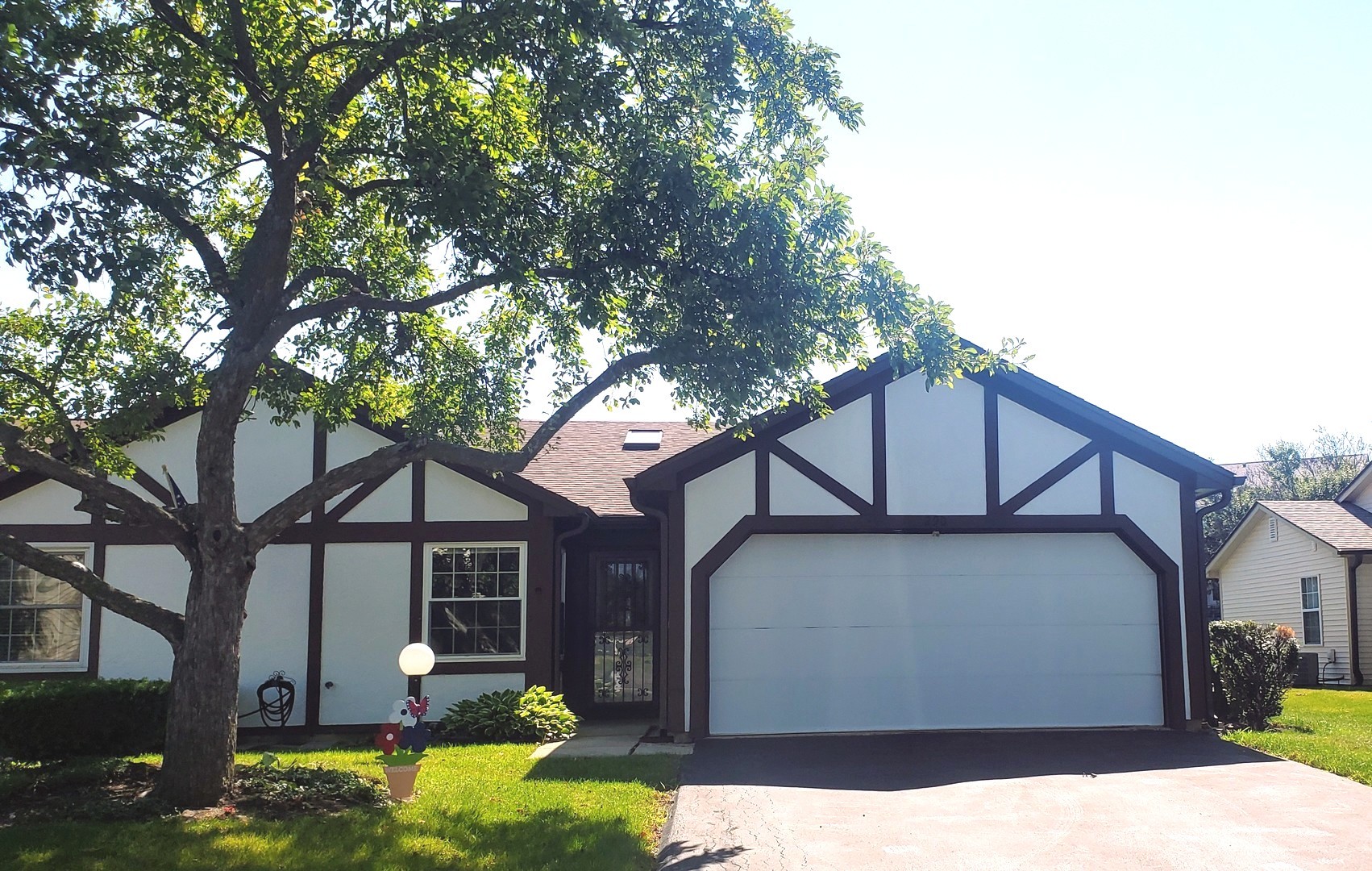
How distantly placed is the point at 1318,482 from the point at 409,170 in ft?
142

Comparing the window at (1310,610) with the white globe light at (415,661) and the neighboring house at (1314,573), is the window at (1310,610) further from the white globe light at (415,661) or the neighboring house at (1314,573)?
the white globe light at (415,661)

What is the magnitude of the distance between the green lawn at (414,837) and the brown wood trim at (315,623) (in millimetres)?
5074

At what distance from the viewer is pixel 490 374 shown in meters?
12.3

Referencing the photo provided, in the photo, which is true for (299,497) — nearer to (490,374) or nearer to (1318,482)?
(490,374)

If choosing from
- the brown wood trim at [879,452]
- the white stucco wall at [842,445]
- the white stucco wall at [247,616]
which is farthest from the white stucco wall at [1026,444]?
the white stucco wall at [247,616]

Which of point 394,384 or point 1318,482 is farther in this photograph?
point 1318,482

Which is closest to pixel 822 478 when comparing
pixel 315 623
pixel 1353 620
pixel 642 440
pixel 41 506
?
pixel 642 440

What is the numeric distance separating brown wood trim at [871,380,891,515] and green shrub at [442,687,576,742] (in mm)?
4683

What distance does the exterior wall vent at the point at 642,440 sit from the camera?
18.7m

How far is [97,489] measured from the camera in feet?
29.4

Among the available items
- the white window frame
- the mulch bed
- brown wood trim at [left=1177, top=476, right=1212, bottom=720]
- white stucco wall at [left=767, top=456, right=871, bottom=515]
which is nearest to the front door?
white stucco wall at [left=767, top=456, right=871, bottom=515]

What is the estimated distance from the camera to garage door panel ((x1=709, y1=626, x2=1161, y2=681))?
13.4 metres

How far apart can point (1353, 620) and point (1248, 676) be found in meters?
12.7

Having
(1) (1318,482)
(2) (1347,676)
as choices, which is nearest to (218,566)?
(2) (1347,676)
